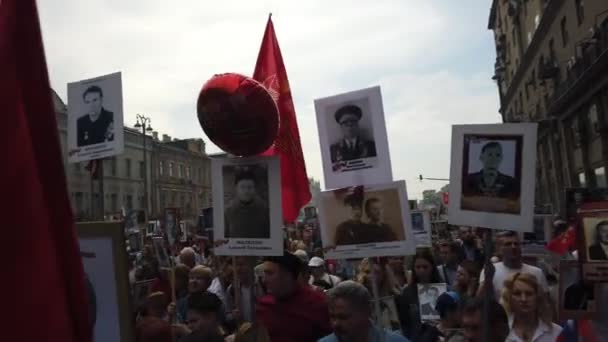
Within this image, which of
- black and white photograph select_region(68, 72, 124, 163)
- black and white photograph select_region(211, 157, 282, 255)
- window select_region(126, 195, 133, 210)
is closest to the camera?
black and white photograph select_region(211, 157, 282, 255)

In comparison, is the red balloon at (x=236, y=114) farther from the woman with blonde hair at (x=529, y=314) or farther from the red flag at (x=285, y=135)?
the woman with blonde hair at (x=529, y=314)

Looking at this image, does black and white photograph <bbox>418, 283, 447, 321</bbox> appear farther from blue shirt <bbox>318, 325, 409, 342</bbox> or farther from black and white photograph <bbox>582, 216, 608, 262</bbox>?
black and white photograph <bbox>582, 216, 608, 262</bbox>

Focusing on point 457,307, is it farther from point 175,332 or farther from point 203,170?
point 203,170

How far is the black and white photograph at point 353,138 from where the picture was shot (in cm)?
429

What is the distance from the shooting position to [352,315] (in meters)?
3.49

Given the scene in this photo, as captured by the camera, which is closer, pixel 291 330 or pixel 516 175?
pixel 516 175

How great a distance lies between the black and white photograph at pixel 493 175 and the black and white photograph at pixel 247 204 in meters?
1.08

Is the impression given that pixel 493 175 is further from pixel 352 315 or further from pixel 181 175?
pixel 181 175

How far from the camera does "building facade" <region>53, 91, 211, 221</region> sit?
55.3 metres

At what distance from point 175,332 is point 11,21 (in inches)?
132

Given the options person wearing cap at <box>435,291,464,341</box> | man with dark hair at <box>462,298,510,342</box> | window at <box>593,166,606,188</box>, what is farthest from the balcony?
man with dark hair at <box>462,298,510,342</box>

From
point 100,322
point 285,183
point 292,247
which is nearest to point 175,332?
point 285,183

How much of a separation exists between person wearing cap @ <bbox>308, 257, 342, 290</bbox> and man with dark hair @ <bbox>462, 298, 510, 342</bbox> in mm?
3420

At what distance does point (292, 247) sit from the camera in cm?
1049
